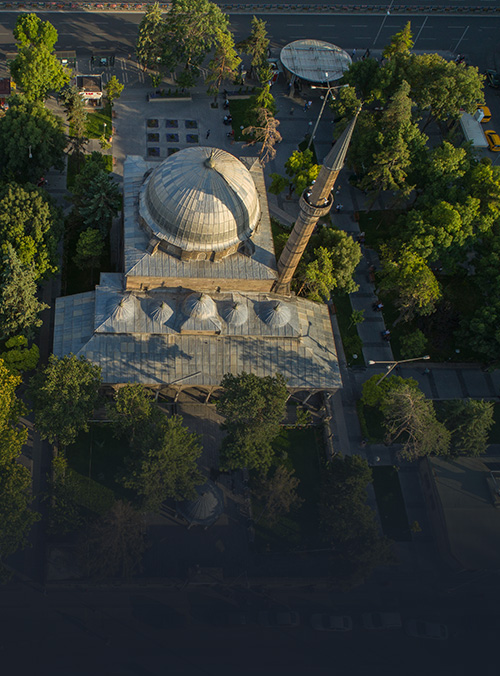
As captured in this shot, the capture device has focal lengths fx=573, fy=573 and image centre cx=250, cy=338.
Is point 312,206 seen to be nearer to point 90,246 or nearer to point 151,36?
point 90,246

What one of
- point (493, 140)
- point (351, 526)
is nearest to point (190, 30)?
point (493, 140)

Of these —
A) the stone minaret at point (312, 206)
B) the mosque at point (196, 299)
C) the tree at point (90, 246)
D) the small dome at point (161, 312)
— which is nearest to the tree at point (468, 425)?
the mosque at point (196, 299)

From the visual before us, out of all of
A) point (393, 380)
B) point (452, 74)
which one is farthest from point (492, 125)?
point (393, 380)

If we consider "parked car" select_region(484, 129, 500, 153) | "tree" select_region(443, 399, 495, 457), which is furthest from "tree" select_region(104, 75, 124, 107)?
"tree" select_region(443, 399, 495, 457)

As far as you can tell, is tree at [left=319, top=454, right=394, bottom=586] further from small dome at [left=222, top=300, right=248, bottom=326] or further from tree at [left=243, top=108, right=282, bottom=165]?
tree at [left=243, top=108, right=282, bottom=165]

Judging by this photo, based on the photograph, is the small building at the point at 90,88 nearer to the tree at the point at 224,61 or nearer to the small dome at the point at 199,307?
the tree at the point at 224,61
